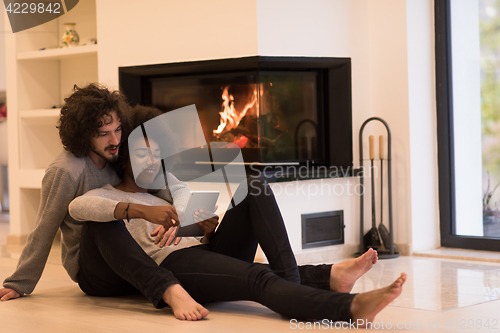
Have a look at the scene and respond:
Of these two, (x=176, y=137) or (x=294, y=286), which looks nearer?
(x=294, y=286)

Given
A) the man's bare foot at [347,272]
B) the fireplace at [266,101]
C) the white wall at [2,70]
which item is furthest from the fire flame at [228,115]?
the white wall at [2,70]

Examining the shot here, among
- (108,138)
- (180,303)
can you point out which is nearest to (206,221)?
(180,303)

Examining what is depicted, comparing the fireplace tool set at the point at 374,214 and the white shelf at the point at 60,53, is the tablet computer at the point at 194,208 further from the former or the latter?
the white shelf at the point at 60,53

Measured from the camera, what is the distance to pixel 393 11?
388 cm

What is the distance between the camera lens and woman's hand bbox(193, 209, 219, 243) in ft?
7.31

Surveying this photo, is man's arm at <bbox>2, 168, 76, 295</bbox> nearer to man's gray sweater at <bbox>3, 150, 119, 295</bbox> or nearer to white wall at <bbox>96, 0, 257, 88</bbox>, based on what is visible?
man's gray sweater at <bbox>3, 150, 119, 295</bbox>

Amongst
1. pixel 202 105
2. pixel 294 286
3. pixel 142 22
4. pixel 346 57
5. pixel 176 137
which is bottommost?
pixel 294 286

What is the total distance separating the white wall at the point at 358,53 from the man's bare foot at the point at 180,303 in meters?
1.59

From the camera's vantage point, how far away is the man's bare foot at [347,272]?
211 centimetres

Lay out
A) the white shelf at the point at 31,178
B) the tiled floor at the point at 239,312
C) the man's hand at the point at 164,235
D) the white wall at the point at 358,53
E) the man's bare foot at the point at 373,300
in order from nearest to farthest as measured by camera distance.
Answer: the man's bare foot at the point at 373,300 < the tiled floor at the point at 239,312 < the man's hand at the point at 164,235 < the white wall at the point at 358,53 < the white shelf at the point at 31,178

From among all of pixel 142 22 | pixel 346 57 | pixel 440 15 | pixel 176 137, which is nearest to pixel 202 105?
pixel 142 22

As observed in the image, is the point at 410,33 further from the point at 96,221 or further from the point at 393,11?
the point at 96,221

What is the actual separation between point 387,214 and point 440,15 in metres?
1.37

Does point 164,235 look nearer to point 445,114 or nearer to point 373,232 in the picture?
point 373,232
